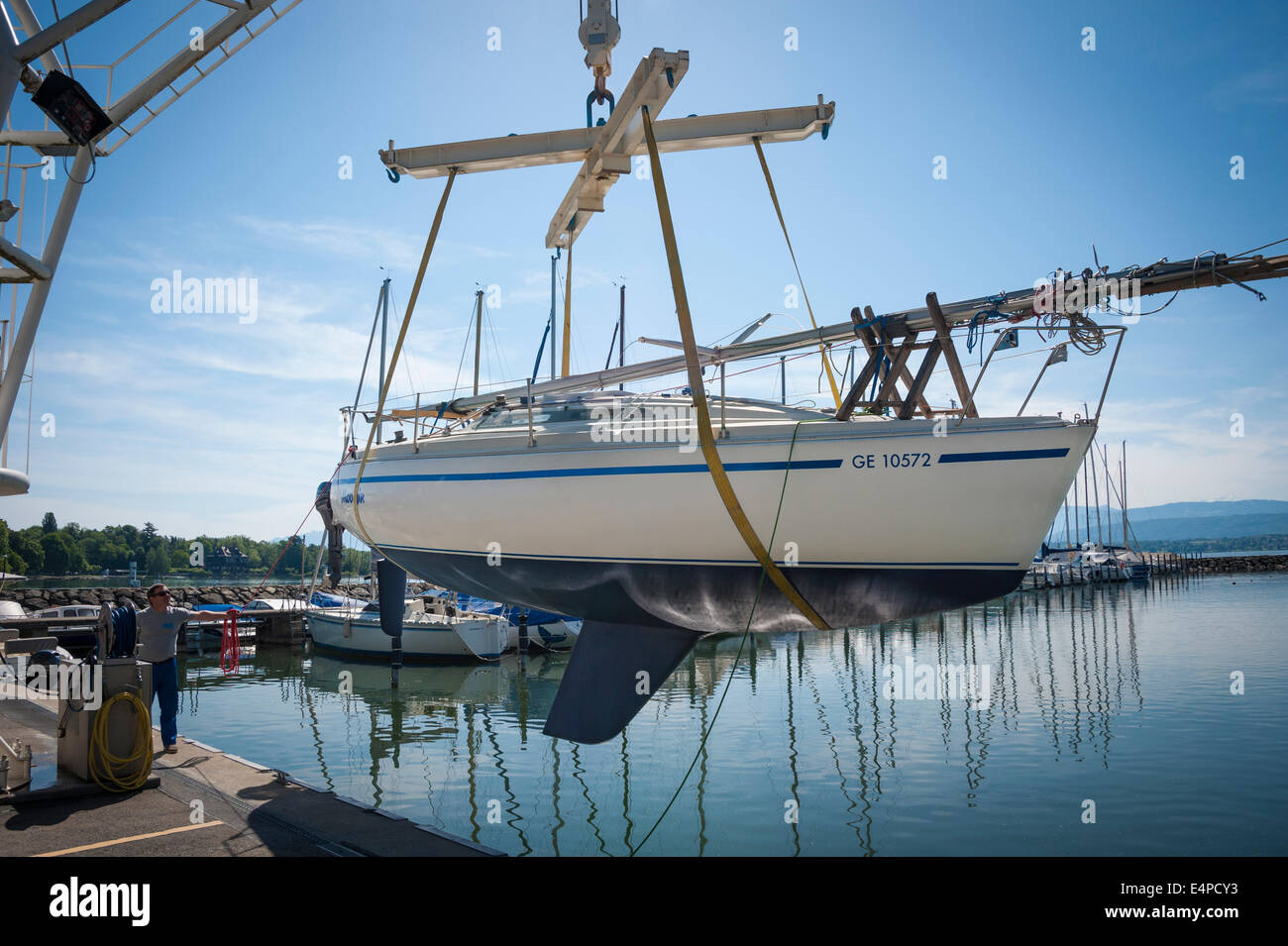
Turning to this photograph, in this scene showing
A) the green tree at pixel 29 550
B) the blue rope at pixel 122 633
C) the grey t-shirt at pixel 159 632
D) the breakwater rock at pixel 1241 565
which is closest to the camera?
the blue rope at pixel 122 633

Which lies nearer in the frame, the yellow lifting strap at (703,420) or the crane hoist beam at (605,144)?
the yellow lifting strap at (703,420)

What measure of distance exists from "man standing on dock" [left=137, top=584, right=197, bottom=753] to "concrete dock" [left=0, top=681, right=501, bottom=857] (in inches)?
24.6

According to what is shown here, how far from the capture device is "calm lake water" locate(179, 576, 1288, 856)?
7727mm

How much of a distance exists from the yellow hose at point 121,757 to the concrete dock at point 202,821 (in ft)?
0.25

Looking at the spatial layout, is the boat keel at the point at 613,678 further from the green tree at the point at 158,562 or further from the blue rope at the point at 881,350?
the green tree at the point at 158,562

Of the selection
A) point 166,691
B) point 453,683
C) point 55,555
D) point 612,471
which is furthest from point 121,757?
point 55,555

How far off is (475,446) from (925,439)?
3231 mm

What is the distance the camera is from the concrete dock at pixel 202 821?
14.5ft

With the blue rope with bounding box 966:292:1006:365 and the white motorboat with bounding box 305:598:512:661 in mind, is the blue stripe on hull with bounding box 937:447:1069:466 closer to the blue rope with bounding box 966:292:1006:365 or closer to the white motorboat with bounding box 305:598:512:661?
the blue rope with bounding box 966:292:1006:365

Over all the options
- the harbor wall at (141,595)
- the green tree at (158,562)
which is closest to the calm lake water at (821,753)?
the harbor wall at (141,595)

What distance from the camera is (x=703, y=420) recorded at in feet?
15.6

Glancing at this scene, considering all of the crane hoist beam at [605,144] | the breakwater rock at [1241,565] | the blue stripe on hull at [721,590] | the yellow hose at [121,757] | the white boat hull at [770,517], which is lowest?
the breakwater rock at [1241,565]
